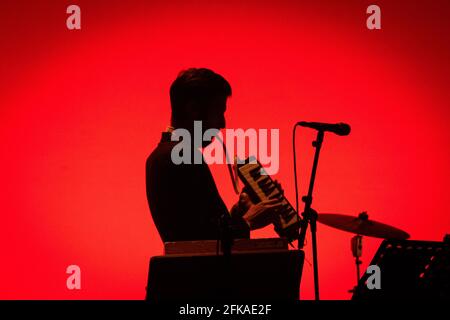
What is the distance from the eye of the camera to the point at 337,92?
3949 millimetres

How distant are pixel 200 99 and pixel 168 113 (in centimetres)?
165

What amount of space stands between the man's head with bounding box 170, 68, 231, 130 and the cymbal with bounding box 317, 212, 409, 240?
2.72ft

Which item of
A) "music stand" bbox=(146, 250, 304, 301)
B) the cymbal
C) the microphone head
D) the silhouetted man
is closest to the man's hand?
the silhouetted man

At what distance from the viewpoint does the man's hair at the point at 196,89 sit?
2.27 metres

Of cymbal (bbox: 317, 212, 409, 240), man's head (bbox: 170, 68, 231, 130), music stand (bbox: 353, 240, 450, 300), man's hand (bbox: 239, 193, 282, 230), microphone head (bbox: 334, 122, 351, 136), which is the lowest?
cymbal (bbox: 317, 212, 409, 240)

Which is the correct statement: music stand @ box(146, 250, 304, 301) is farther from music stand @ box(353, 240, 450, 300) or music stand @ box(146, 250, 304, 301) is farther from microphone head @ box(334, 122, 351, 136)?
microphone head @ box(334, 122, 351, 136)

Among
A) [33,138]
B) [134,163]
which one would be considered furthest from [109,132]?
[33,138]

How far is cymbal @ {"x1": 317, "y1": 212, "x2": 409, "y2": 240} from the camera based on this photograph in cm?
272

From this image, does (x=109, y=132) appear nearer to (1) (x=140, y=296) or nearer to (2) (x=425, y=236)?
(1) (x=140, y=296)

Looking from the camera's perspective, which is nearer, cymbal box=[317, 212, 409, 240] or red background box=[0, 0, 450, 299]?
cymbal box=[317, 212, 409, 240]

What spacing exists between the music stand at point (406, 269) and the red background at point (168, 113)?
2.10 m

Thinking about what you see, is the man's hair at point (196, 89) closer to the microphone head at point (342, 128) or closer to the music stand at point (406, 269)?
the microphone head at point (342, 128)

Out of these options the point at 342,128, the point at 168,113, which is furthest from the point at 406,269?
the point at 168,113

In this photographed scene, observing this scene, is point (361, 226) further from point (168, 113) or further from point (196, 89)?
point (168, 113)
